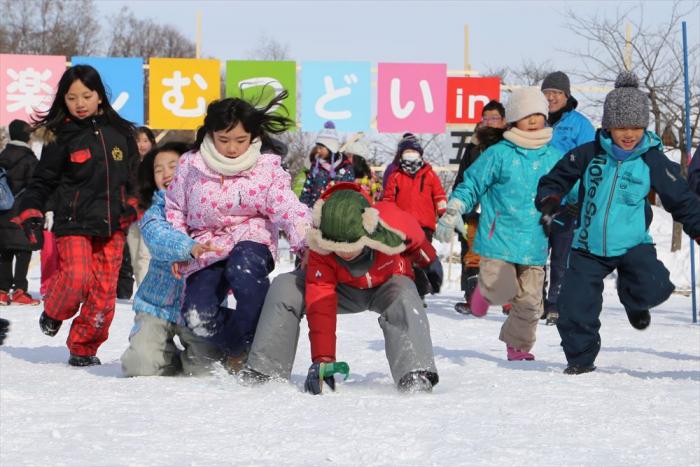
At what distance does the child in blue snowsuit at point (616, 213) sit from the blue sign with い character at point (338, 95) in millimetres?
9913

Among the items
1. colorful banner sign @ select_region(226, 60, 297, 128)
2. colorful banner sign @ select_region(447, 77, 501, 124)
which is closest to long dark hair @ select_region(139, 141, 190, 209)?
colorful banner sign @ select_region(226, 60, 297, 128)

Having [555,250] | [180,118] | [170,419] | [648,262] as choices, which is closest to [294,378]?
[170,419]

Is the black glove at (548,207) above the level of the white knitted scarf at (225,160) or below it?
below

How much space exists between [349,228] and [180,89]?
11323 mm

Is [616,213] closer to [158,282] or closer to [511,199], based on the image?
[511,199]

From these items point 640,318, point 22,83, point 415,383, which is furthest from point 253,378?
point 22,83

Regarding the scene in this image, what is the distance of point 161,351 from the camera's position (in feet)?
17.9

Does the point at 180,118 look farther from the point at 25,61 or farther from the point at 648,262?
the point at 648,262

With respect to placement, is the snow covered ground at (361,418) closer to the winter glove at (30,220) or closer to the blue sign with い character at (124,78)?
the winter glove at (30,220)

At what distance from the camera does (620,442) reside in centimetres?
379

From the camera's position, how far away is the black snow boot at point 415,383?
15.3 ft

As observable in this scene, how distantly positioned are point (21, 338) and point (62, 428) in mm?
4000

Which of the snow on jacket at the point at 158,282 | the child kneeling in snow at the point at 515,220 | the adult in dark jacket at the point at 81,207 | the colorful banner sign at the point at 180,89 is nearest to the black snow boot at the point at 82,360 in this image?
the adult in dark jacket at the point at 81,207

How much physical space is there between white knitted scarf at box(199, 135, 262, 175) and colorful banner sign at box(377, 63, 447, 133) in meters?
10.5
